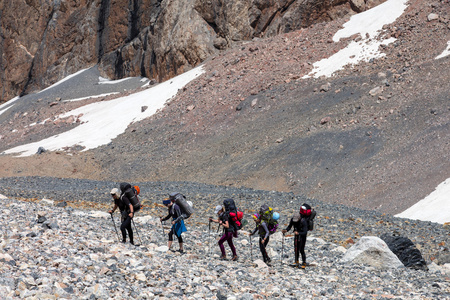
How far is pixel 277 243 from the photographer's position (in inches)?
663

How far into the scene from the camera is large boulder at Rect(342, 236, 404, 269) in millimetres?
14242

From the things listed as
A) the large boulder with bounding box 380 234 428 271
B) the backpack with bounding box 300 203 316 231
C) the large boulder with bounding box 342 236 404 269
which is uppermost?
the backpack with bounding box 300 203 316 231

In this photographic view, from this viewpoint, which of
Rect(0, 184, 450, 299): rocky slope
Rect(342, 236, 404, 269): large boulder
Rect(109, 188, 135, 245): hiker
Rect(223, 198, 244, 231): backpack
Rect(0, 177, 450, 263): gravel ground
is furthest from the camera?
Rect(0, 177, 450, 263): gravel ground

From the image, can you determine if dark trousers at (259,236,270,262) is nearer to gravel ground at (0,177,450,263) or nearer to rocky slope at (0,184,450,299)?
rocky slope at (0,184,450,299)

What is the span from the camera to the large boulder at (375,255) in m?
14.2

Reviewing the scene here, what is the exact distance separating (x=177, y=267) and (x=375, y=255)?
6013 millimetres

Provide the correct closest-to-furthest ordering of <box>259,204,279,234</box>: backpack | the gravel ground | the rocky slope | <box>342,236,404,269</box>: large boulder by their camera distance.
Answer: the rocky slope → <box>259,204,279,234</box>: backpack → <box>342,236,404,269</box>: large boulder → the gravel ground

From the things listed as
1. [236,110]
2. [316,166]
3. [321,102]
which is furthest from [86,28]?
[316,166]

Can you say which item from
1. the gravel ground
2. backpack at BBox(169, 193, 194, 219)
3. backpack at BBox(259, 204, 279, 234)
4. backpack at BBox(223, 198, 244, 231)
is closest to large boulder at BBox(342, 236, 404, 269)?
the gravel ground

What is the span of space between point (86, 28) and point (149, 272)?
76899 mm

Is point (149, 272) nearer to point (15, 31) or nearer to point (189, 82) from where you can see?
point (189, 82)

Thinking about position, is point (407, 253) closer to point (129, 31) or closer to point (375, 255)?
point (375, 255)

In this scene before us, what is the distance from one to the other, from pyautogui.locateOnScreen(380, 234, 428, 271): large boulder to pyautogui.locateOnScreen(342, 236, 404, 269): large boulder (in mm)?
489

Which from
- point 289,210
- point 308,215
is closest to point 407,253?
point 308,215
